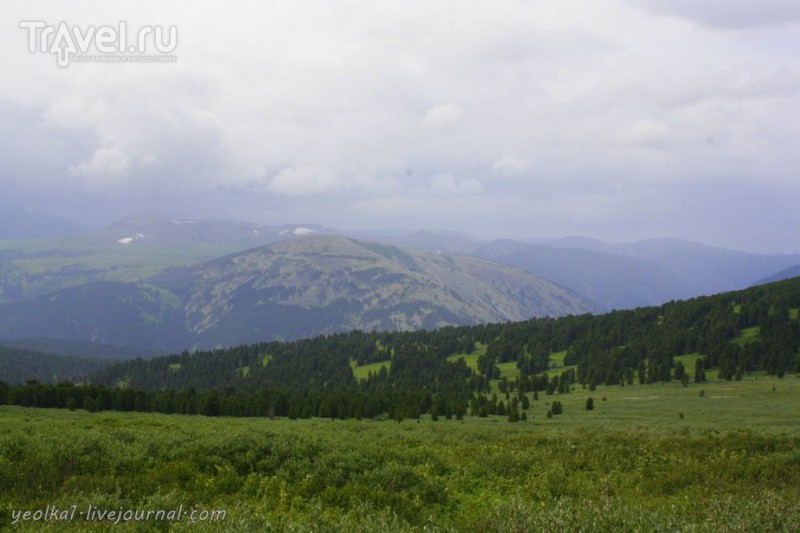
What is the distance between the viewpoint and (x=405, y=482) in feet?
73.0

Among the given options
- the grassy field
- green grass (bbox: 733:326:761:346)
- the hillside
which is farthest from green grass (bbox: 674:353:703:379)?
the grassy field

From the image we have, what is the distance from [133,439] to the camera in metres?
27.8

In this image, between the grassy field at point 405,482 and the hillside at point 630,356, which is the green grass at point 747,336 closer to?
the hillside at point 630,356

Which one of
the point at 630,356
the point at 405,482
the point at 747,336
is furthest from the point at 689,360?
the point at 405,482

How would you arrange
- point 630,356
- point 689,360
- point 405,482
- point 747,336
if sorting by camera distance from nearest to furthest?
point 405,482 < point 689,360 < point 747,336 < point 630,356

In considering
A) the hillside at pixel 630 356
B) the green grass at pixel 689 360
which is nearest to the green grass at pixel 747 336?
the hillside at pixel 630 356

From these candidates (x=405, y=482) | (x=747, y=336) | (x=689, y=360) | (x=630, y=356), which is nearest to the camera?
(x=405, y=482)

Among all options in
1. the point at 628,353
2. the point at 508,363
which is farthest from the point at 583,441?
the point at 508,363

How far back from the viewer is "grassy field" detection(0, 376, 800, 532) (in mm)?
15398

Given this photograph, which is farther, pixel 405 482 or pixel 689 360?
pixel 689 360

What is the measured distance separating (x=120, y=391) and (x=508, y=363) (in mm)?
134678

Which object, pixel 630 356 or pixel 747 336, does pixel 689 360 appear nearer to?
pixel 630 356

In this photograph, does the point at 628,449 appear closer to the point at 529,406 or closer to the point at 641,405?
the point at 641,405

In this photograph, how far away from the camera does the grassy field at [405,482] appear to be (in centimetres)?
1540
